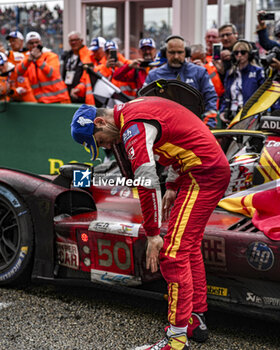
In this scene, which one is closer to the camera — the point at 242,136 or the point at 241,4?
the point at 242,136

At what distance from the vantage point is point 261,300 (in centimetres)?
321

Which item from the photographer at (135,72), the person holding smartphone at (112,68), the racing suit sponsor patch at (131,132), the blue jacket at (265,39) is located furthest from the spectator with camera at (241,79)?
the racing suit sponsor patch at (131,132)

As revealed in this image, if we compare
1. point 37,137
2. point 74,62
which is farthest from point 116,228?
point 74,62

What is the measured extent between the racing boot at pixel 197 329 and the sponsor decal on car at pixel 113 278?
1.37 feet

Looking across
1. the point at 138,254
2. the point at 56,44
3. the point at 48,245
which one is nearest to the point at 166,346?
the point at 138,254

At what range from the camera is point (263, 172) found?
3635mm

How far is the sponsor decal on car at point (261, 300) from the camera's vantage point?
3.16m

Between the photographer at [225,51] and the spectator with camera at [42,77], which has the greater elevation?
the photographer at [225,51]

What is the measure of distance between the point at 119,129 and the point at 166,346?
1.27m

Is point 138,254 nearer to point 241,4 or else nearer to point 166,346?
point 166,346

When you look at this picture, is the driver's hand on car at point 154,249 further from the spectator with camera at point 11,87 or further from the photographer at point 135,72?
the spectator with camera at point 11,87

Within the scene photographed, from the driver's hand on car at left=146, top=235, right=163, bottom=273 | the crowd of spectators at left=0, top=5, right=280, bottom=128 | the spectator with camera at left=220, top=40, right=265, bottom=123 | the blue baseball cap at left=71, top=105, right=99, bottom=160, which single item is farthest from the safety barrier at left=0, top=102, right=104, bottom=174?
the driver's hand on car at left=146, top=235, right=163, bottom=273

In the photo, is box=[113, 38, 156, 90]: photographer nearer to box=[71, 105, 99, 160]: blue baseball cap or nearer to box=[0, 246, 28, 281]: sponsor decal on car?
box=[0, 246, 28, 281]: sponsor decal on car

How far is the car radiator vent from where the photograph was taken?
3360mm
